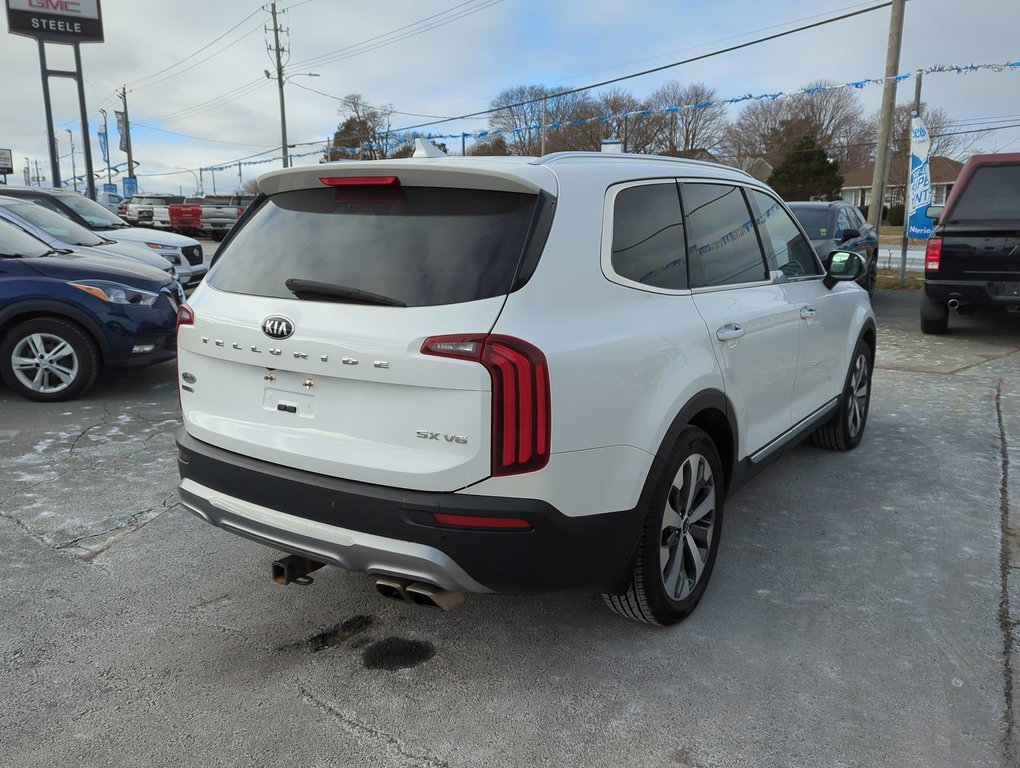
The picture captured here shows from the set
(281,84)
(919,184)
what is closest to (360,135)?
(281,84)

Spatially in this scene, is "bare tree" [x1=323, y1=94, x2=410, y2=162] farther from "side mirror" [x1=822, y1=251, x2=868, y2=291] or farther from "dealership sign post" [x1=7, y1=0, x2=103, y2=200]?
"side mirror" [x1=822, y1=251, x2=868, y2=291]

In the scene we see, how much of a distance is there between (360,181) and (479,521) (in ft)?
4.03

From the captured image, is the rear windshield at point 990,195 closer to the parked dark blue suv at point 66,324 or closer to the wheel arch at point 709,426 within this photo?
the wheel arch at point 709,426

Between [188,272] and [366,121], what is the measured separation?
41.0 m

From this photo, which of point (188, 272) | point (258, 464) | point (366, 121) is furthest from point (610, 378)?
point (366, 121)

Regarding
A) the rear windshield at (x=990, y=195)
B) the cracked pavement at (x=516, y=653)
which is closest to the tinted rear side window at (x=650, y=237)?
the cracked pavement at (x=516, y=653)

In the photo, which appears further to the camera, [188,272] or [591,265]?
[188,272]

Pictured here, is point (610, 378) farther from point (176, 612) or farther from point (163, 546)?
point (163, 546)

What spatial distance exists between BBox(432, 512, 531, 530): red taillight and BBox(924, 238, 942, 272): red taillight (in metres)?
8.48

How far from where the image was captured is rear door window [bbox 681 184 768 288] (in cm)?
330

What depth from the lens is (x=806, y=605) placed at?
10.8ft

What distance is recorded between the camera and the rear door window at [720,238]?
330 cm

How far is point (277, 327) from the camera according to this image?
2641 mm

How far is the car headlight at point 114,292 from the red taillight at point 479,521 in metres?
5.18
